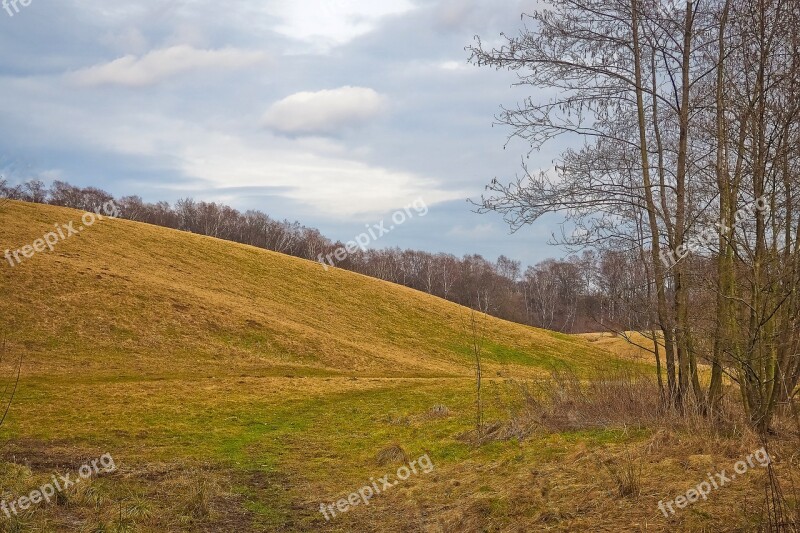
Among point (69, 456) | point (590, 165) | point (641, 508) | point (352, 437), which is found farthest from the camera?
point (352, 437)

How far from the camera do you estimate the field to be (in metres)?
7.53

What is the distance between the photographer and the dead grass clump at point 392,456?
40.3ft

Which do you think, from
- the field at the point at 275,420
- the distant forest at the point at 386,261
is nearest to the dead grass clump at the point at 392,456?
the field at the point at 275,420

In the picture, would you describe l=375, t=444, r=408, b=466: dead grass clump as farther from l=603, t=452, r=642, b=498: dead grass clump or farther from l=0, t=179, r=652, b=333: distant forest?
l=0, t=179, r=652, b=333: distant forest

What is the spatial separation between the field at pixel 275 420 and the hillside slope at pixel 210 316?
0.65ft

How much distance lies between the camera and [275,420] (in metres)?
20.0

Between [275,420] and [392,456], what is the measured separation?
861 cm

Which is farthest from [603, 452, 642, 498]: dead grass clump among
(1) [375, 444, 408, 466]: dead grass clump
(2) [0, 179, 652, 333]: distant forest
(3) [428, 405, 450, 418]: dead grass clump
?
(2) [0, 179, 652, 333]: distant forest

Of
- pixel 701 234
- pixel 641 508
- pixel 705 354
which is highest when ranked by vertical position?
pixel 701 234

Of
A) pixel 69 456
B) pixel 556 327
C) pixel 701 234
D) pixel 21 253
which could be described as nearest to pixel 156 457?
pixel 69 456

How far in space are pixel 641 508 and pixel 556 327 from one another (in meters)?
98.2

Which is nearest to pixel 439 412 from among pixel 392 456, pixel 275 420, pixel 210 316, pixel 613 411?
pixel 392 456

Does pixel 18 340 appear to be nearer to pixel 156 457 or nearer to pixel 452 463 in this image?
pixel 156 457

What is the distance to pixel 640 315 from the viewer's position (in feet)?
35.2
